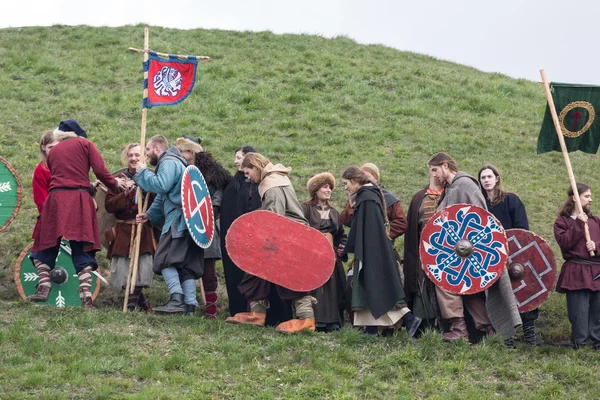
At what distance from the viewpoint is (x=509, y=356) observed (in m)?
9.13

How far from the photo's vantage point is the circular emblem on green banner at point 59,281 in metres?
10.0

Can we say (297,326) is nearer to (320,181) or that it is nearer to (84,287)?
(320,181)

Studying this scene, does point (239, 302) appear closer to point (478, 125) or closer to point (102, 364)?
point (102, 364)

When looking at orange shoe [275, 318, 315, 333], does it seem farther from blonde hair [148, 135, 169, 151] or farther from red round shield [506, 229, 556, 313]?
blonde hair [148, 135, 169, 151]

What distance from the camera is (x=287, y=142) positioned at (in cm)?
1692

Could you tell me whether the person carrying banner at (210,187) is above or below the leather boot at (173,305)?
above

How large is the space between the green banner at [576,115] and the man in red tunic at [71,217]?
4651 millimetres

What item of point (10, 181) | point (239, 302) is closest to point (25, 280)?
point (10, 181)

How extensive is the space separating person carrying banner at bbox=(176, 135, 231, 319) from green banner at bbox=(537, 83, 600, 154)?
11.3ft

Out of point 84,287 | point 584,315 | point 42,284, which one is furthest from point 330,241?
point 42,284

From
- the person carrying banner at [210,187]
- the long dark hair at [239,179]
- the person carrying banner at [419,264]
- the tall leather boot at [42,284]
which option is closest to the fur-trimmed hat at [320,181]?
the long dark hair at [239,179]

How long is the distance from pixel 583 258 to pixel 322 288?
2.53 m

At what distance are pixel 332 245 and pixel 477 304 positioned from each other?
1.51m

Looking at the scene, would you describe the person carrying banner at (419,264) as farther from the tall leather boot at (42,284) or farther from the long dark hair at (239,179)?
the tall leather boot at (42,284)
